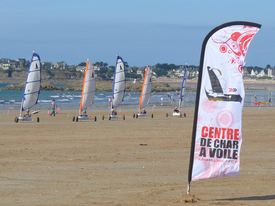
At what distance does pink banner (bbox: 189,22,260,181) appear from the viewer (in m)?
7.55

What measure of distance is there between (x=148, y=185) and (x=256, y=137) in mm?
10218

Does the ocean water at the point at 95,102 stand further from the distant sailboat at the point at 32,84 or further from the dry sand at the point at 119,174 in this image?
the dry sand at the point at 119,174

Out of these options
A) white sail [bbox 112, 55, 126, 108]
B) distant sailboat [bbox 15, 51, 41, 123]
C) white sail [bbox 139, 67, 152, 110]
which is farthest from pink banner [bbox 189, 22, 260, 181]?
white sail [bbox 139, 67, 152, 110]

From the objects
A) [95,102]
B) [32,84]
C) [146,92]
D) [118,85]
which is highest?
[118,85]

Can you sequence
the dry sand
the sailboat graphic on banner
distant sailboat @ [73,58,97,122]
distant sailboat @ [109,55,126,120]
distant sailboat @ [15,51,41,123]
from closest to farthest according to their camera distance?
1. the sailboat graphic on banner
2. the dry sand
3. distant sailboat @ [15,51,41,123]
4. distant sailboat @ [73,58,97,122]
5. distant sailboat @ [109,55,126,120]

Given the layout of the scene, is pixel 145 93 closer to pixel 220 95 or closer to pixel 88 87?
pixel 88 87

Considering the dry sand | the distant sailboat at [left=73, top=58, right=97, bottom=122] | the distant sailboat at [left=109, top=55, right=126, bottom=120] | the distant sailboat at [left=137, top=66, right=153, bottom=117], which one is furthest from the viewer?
the distant sailboat at [left=137, top=66, right=153, bottom=117]

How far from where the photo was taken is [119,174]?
1055 cm

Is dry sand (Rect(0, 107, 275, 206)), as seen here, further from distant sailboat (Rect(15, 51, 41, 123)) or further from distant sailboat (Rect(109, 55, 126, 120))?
distant sailboat (Rect(109, 55, 126, 120))

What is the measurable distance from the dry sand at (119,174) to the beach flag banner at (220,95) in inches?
41.6

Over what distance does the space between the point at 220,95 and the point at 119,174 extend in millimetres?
3997

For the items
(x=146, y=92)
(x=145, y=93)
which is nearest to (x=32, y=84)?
(x=145, y=93)

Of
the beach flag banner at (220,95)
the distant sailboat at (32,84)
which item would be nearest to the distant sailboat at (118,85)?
the distant sailboat at (32,84)

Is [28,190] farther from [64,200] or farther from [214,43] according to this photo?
[214,43]
